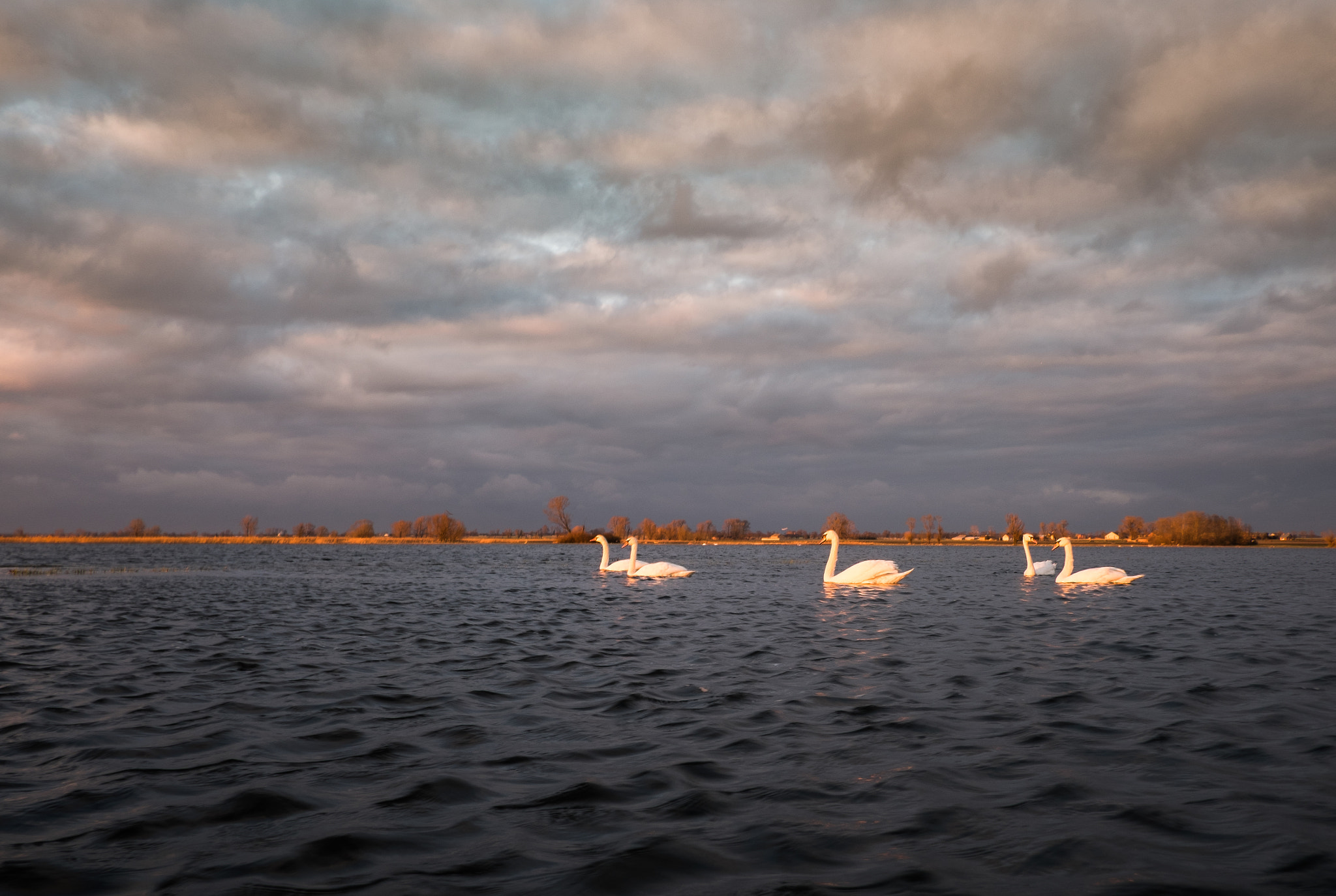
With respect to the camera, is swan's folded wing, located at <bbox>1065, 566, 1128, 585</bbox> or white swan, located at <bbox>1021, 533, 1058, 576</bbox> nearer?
swan's folded wing, located at <bbox>1065, 566, 1128, 585</bbox>

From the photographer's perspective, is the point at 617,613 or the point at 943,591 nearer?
the point at 617,613

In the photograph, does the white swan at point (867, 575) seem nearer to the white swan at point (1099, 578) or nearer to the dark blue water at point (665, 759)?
the white swan at point (1099, 578)

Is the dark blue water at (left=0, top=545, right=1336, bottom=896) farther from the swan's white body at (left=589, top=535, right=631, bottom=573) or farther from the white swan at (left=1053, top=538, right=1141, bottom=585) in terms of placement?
the swan's white body at (left=589, top=535, right=631, bottom=573)

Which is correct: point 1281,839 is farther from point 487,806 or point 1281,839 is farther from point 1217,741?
point 487,806

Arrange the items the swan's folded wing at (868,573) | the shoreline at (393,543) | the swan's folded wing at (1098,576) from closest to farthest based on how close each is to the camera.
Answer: the swan's folded wing at (868,573) < the swan's folded wing at (1098,576) < the shoreline at (393,543)

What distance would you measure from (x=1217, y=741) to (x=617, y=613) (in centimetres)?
1546

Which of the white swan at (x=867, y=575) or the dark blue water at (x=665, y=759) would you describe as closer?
the dark blue water at (x=665, y=759)

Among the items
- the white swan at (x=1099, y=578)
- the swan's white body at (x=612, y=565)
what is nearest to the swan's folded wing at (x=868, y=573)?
the white swan at (x=1099, y=578)

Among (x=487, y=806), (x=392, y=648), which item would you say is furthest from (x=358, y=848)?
(x=392, y=648)

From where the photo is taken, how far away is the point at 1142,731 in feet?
29.2

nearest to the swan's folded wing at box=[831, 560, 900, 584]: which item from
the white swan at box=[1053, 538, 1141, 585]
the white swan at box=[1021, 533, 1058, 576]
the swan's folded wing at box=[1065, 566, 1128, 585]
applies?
the white swan at box=[1053, 538, 1141, 585]

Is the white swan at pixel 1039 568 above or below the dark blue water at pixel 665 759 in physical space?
above

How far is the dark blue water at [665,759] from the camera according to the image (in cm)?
520

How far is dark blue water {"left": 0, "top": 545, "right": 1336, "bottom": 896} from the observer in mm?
5203
